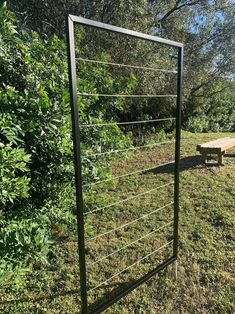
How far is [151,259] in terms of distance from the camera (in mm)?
2604

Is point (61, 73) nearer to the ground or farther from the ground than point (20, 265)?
farther from the ground

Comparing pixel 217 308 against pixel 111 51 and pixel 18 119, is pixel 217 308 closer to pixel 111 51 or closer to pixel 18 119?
pixel 18 119

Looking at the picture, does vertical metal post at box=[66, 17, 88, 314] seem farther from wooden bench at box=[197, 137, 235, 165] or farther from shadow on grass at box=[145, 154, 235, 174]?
wooden bench at box=[197, 137, 235, 165]

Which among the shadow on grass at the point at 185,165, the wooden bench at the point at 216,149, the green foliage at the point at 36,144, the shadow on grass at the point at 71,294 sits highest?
the green foliage at the point at 36,144

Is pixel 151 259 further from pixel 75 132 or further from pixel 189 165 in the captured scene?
pixel 189 165

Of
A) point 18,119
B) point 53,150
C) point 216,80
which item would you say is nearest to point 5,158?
point 18,119

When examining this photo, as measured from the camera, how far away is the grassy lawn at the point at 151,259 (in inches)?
82.7

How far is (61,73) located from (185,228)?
1965 millimetres

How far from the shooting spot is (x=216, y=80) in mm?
8961

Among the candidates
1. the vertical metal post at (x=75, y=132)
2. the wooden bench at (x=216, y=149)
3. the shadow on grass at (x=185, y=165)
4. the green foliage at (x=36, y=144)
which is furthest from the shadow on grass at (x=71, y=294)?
the wooden bench at (x=216, y=149)

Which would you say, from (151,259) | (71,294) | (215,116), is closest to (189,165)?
(151,259)

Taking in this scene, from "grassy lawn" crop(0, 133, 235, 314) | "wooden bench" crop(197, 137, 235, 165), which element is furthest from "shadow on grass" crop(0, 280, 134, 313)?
"wooden bench" crop(197, 137, 235, 165)

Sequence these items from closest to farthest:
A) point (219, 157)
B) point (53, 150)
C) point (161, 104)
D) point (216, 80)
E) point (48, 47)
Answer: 1. point (53, 150)
2. point (48, 47)
3. point (219, 157)
4. point (161, 104)
5. point (216, 80)

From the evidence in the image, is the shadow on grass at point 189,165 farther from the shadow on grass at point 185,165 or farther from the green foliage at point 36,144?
the green foliage at point 36,144
